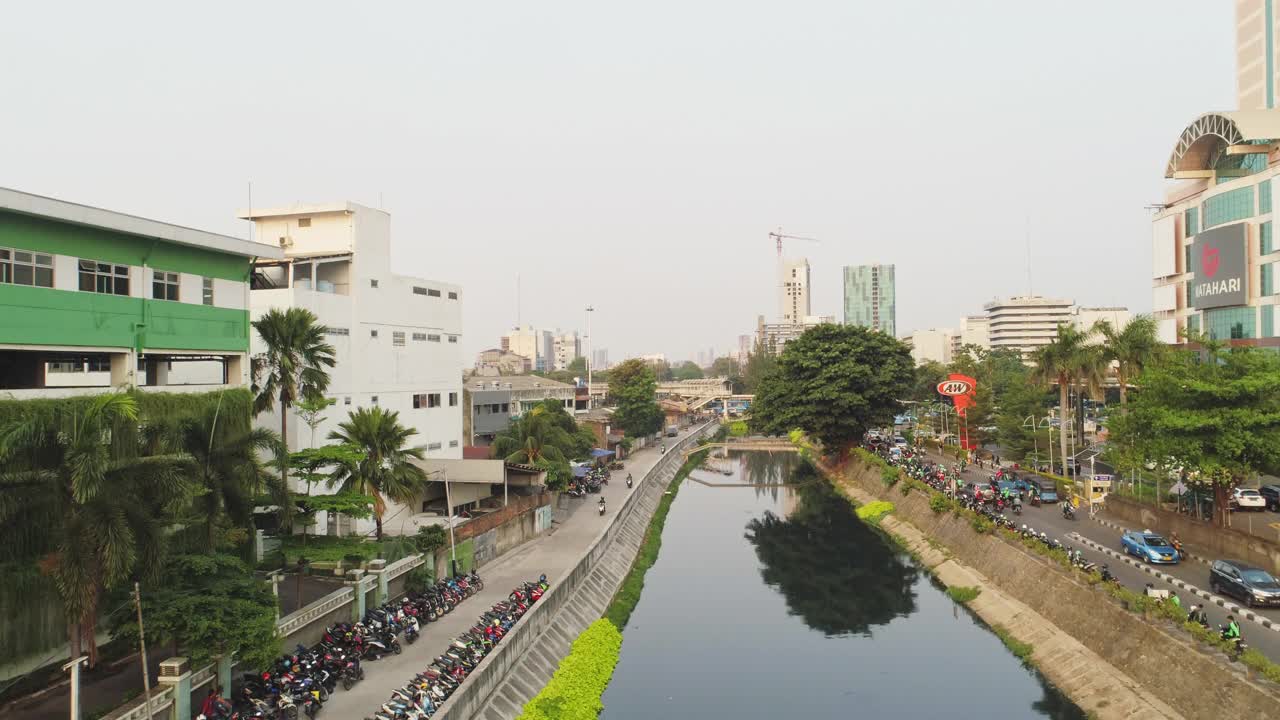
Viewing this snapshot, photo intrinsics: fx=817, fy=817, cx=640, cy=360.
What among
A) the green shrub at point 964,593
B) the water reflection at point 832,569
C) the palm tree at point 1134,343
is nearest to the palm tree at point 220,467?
the water reflection at point 832,569

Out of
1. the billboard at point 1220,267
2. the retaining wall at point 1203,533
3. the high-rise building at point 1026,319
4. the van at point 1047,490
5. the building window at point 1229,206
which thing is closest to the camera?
the retaining wall at point 1203,533

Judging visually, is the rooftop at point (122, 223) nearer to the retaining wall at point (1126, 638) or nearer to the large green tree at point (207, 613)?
the large green tree at point (207, 613)

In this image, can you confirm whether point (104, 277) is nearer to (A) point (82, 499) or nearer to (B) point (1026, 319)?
(A) point (82, 499)

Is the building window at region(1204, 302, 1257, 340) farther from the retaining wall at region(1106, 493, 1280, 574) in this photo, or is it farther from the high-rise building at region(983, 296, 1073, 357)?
the high-rise building at region(983, 296, 1073, 357)

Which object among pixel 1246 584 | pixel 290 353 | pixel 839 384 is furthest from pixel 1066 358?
pixel 290 353

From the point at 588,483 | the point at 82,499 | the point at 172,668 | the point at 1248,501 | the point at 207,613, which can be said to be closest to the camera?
the point at 82,499

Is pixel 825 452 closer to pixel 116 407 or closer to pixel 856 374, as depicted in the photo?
pixel 856 374
